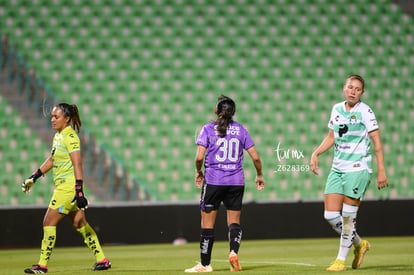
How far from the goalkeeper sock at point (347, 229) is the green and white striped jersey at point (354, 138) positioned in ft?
1.30

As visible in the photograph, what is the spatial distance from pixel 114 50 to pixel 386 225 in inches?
282

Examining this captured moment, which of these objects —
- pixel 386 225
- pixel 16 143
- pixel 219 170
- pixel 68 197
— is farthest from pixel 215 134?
pixel 16 143

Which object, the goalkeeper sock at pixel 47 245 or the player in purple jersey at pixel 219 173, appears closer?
the player in purple jersey at pixel 219 173

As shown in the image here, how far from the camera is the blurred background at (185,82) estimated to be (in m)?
17.5

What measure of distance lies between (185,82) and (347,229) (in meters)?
10.8

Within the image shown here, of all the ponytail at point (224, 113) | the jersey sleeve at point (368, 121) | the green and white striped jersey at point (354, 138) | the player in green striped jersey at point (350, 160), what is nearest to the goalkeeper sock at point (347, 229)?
the player in green striped jersey at point (350, 160)

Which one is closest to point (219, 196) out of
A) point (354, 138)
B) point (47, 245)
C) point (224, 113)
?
point (224, 113)

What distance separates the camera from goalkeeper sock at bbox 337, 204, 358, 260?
316 inches

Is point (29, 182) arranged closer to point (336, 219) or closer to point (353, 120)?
point (336, 219)

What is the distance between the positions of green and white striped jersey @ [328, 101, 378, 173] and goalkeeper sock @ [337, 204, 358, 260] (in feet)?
1.30

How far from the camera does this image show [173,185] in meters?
17.5

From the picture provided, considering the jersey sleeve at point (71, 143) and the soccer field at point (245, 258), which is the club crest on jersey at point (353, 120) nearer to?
the soccer field at point (245, 258)

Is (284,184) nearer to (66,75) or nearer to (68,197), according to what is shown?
(66,75)

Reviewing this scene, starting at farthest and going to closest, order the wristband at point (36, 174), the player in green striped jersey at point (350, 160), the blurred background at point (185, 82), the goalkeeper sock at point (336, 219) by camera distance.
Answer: the blurred background at point (185, 82), the wristband at point (36, 174), the goalkeeper sock at point (336, 219), the player in green striped jersey at point (350, 160)
